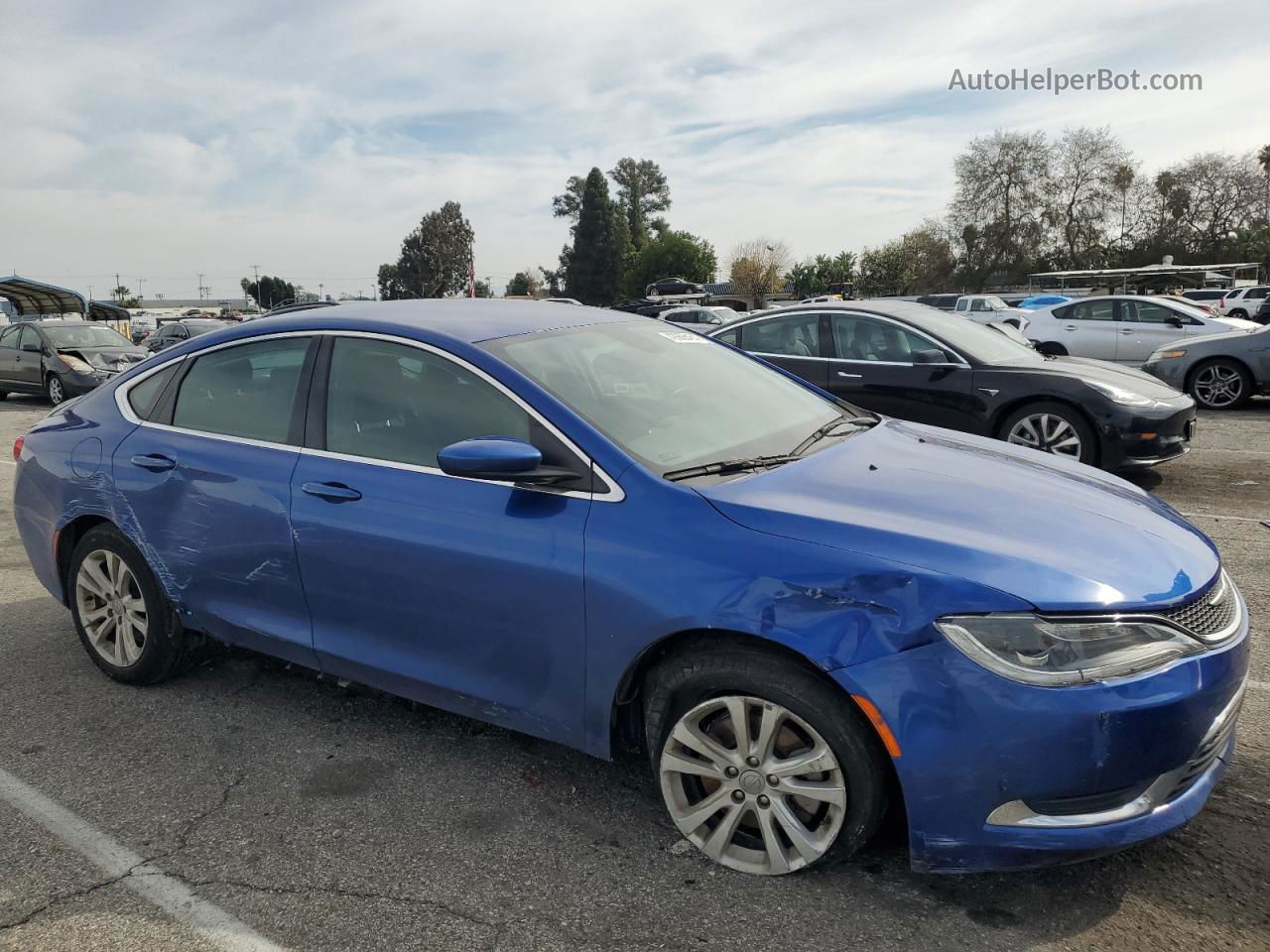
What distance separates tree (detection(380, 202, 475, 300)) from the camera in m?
96.1

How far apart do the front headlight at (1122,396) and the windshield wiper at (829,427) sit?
411cm

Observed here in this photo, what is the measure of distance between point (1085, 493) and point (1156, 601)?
2.28ft

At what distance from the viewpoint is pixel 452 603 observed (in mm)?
2961

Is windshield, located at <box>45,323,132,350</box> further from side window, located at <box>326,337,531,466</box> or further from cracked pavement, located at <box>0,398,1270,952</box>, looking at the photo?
side window, located at <box>326,337,531,466</box>

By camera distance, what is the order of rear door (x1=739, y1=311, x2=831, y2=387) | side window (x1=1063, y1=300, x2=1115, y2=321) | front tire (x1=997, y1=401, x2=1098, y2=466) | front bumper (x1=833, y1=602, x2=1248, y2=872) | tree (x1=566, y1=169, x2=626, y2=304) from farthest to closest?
tree (x1=566, y1=169, x2=626, y2=304), side window (x1=1063, y1=300, x2=1115, y2=321), rear door (x1=739, y1=311, x2=831, y2=387), front tire (x1=997, y1=401, x2=1098, y2=466), front bumper (x1=833, y1=602, x2=1248, y2=872)

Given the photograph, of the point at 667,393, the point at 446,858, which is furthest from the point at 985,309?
the point at 446,858

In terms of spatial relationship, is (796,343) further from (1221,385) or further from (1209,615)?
(1221,385)

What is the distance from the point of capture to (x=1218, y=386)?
39.5ft

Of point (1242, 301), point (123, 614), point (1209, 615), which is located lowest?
point (123, 614)

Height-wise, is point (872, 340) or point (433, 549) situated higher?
point (872, 340)

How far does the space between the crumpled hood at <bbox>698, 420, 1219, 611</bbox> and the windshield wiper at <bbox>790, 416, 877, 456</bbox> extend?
0.23ft

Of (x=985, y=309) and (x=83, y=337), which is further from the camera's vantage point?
(x=985, y=309)

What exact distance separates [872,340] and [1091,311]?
31.6ft

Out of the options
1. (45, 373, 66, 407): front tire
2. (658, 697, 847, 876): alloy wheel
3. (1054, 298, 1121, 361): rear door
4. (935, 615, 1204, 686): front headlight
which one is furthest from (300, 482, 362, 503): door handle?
(45, 373, 66, 407): front tire
